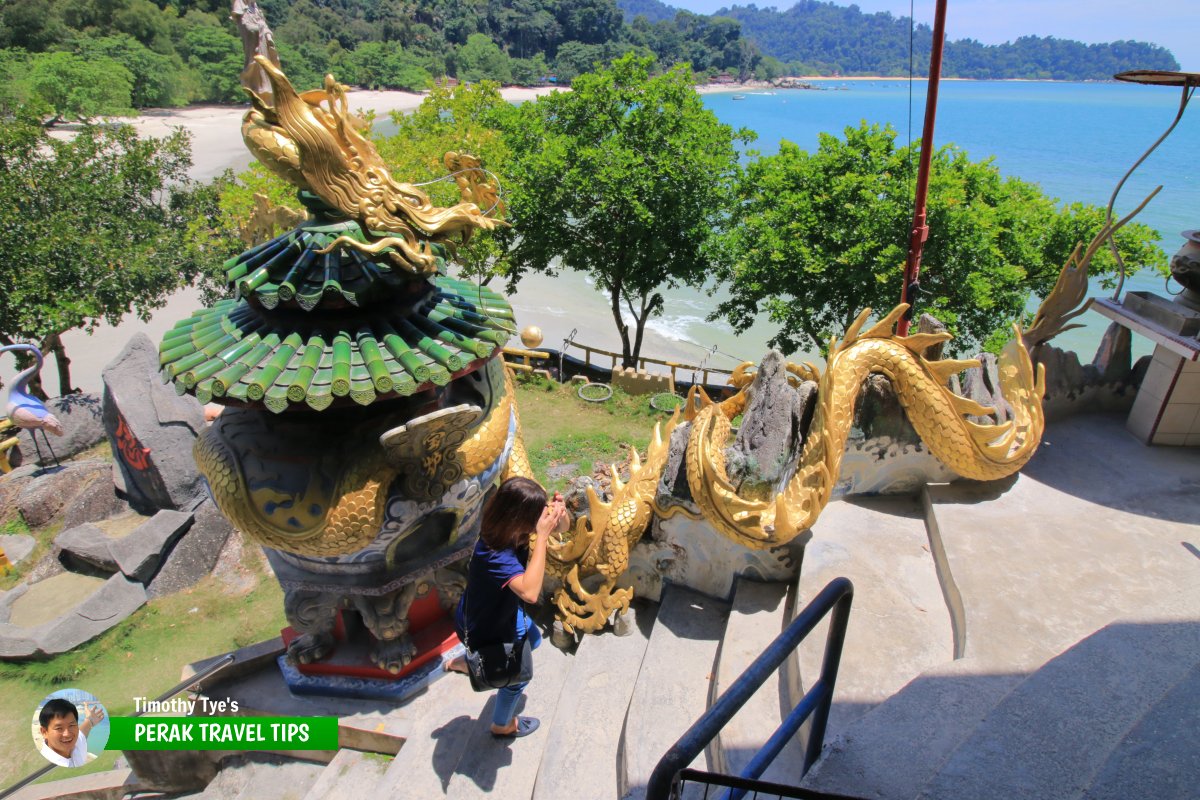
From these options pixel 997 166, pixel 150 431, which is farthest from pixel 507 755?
pixel 997 166

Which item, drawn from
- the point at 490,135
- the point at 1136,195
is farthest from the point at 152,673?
the point at 1136,195

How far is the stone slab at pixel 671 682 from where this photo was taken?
440 cm

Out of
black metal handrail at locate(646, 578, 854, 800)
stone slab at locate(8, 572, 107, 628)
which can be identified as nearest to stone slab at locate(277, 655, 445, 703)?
black metal handrail at locate(646, 578, 854, 800)

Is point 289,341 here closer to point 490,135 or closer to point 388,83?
point 490,135

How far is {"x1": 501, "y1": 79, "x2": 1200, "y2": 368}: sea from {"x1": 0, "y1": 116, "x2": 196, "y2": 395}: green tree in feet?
26.2

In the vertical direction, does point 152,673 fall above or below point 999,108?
above

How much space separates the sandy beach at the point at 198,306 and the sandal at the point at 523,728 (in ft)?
33.8

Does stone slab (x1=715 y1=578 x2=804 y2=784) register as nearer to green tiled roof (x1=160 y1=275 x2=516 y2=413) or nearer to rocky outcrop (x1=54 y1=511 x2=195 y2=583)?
green tiled roof (x1=160 y1=275 x2=516 y2=413)

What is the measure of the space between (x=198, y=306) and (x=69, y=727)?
1789cm

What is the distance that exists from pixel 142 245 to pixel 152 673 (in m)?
8.18

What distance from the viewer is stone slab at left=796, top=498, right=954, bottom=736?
4254mm

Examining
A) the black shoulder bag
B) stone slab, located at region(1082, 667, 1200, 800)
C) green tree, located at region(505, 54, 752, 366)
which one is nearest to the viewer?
stone slab, located at region(1082, 667, 1200, 800)

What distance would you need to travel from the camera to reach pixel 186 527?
9.48 metres

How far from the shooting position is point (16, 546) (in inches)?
390
